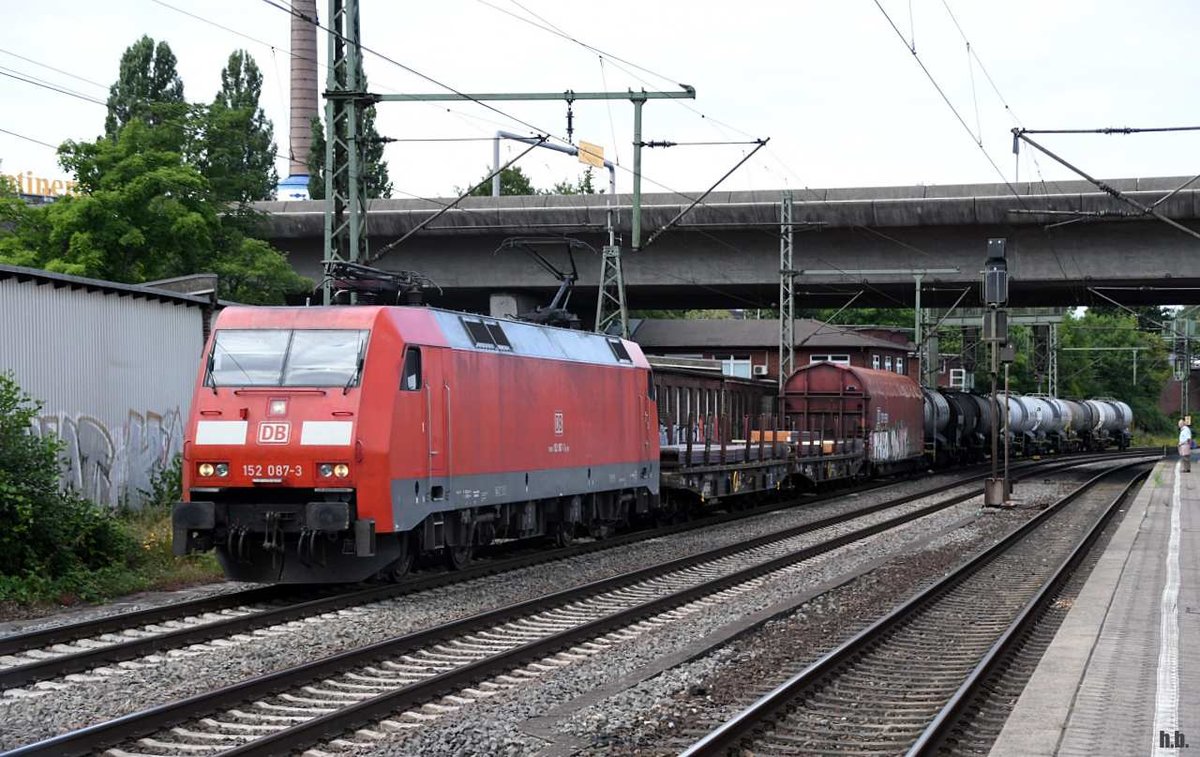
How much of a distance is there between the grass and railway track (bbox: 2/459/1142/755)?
4352mm

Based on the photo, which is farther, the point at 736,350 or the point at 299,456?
the point at 736,350

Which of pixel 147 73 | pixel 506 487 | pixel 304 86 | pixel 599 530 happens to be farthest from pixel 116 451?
pixel 147 73

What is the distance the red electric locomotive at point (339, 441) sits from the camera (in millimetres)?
13727

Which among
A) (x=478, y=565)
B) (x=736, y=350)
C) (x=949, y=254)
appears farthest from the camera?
(x=736, y=350)

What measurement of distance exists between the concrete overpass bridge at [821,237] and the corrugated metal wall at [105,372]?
57.8ft

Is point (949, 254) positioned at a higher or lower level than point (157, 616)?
higher

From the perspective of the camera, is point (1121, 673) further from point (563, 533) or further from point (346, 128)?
point (346, 128)

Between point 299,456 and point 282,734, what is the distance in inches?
239

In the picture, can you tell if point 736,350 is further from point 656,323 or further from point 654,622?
point 654,622

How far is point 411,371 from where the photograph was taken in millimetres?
14508

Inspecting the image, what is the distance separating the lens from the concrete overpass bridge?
36.7 m

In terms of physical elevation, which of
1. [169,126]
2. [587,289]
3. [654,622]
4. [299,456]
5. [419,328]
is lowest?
[654,622]

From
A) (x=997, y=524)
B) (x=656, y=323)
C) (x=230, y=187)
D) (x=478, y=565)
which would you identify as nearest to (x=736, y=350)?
(x=656, y=323)

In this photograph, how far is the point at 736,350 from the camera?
230 feet
